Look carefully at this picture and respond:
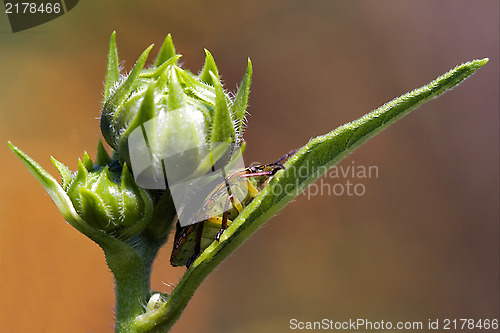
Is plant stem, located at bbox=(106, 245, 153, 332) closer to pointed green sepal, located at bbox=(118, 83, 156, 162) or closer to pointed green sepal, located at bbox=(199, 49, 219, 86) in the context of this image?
pointed green sepal, located at bbox=(118, 83, 156, 162)

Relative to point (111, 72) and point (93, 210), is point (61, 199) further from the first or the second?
point (111, 72)

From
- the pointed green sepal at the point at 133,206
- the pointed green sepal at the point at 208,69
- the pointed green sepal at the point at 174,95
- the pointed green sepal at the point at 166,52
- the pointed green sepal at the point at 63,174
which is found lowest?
the pointed green sepal at the point at 133,206

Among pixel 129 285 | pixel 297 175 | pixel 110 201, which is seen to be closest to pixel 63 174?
pixel 110 201

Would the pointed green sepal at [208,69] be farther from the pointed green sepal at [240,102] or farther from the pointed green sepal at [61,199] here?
the pointed green sepal at [61,199]

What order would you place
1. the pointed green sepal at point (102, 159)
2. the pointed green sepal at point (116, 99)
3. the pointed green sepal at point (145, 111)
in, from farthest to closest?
the pointed green sepal at point (102, 159) → the pointed green sepal at point (116, 99) → the pointed green sepal at point (145, 111)

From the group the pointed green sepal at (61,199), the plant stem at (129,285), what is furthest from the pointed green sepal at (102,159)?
the plant stem at (129,285)

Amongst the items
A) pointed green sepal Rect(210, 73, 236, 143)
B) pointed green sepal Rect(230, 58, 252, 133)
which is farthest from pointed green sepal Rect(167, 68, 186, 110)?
pointed green sepal Rect(230, 58, 252, 133)

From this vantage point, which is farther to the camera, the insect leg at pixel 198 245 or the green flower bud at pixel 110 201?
the insect leg at pixel 198 245
